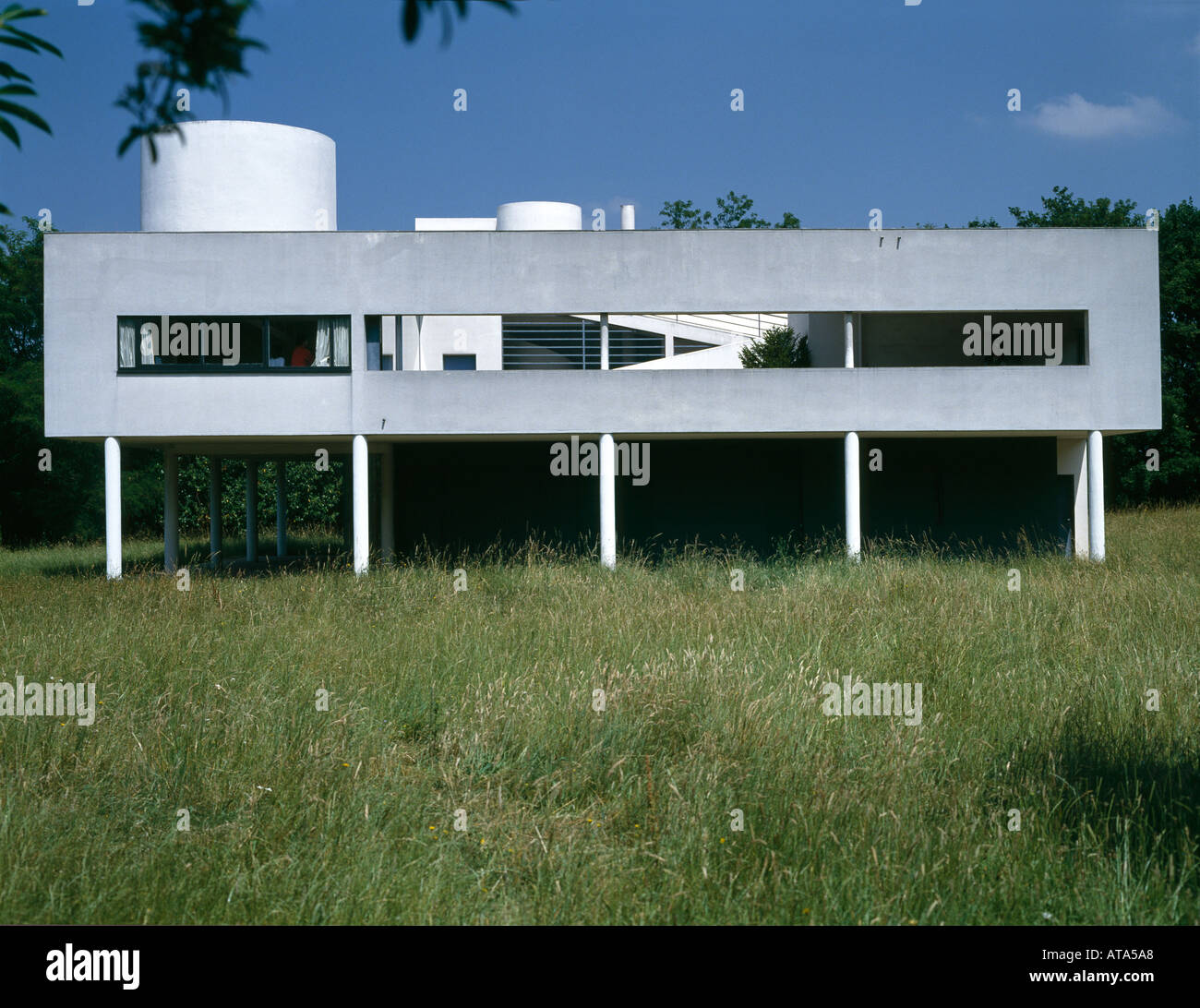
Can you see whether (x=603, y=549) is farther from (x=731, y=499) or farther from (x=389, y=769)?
(x=389, y=769)

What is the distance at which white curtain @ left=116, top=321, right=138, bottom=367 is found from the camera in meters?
18.0

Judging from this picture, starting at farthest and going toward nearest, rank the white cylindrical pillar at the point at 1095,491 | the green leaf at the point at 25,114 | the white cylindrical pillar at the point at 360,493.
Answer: the white cylindrical pillar at the point at 1095,491 → the white cylindrical pillar at the point at 360,493 → the green leaf at the point at 25,114

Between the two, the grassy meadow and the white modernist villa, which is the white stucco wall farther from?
the grassy meadow

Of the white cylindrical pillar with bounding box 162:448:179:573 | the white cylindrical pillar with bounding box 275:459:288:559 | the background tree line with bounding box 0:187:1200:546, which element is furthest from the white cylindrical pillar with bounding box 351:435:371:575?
the background tree line with bounding box 0:187:1200:546

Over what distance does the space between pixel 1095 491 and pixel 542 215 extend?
13.6 m

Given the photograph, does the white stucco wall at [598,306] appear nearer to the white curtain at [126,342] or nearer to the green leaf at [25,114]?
the white curtain at [126,342]

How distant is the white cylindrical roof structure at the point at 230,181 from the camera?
1972 centimetres

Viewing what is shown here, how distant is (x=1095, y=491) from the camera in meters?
19.1

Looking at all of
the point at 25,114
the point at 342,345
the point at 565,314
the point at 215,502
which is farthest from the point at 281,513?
the point at 25,114

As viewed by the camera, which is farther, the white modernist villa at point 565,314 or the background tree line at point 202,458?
the background tree line at point 202,458

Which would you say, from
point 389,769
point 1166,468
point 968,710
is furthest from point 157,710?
point 1166,468

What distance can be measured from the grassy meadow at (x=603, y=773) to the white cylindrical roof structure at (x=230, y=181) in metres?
12.1

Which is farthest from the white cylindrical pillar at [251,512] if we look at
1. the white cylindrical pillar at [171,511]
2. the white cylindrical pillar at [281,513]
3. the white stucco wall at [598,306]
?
the white stucco wall at [598,306]

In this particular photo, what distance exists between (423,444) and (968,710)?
57.4 ft
